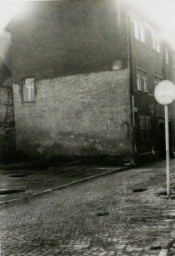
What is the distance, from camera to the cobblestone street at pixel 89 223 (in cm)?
573

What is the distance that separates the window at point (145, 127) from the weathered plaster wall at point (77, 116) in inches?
75.0

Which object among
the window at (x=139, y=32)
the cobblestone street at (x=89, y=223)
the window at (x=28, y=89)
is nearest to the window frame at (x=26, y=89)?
the window at (x=28, y=89)

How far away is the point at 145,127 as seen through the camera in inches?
917

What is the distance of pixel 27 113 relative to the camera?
24.0 m

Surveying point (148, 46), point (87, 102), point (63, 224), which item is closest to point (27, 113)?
point (87, 102)

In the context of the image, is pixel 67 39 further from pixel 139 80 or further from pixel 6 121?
pixel 6 121

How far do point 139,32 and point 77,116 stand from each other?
6566mm

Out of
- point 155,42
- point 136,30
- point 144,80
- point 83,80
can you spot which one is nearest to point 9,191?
point 83,80

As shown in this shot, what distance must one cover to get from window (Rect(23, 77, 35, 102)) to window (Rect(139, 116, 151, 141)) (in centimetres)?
705

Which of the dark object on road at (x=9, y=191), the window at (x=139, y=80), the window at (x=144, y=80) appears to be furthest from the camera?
the window at (x=144, y=80)

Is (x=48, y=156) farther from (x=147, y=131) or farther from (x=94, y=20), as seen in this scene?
(x=94, y=20)

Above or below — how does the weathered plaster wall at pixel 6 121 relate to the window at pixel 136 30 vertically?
below

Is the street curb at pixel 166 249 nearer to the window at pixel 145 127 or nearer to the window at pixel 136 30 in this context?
the window at pixel 145 127


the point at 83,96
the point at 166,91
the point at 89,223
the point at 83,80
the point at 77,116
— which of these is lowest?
the point at 89,223
